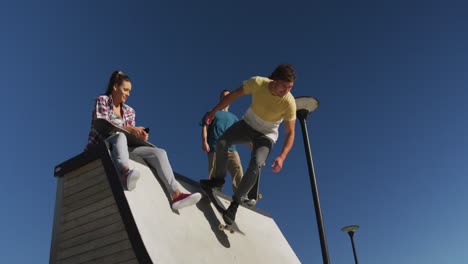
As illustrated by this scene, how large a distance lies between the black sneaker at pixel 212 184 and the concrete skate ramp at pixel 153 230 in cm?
17

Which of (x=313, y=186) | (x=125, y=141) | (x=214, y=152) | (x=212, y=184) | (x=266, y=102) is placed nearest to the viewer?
(x=125, y=141)

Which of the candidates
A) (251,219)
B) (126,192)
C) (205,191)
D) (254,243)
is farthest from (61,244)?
(251,219)

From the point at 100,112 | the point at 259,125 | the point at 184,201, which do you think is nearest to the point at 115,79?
the point at 100,112

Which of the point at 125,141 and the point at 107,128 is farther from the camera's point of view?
the point at 107,128

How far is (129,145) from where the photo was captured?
4715mm

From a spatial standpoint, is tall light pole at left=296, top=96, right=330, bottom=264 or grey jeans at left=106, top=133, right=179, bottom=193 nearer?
grey jeans at left=106, top=133, right=179, bottom=193

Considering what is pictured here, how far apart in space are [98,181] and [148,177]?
57 cm

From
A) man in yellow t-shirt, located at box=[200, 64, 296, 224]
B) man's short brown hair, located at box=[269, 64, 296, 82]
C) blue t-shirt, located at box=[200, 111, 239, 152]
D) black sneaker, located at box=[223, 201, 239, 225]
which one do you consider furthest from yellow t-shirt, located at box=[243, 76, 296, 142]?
blue t-shirt, located at box=[200, 111, 239, 152]

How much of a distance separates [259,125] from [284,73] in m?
0.75

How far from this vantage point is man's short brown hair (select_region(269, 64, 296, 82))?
189 inches

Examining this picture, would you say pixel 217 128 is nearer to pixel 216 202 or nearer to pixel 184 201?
pixel 216 202

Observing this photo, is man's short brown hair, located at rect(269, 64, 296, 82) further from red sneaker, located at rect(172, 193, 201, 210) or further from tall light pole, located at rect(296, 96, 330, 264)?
tall light pole, located at rect(296, 96, 330, 264)

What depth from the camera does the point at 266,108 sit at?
5004mm

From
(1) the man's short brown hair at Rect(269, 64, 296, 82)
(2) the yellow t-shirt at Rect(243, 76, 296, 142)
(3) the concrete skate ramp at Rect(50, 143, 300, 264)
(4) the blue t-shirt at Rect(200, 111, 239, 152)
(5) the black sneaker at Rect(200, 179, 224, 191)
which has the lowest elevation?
(3) the concrete skate ramp at Rect(50, 143, 300, 264)
